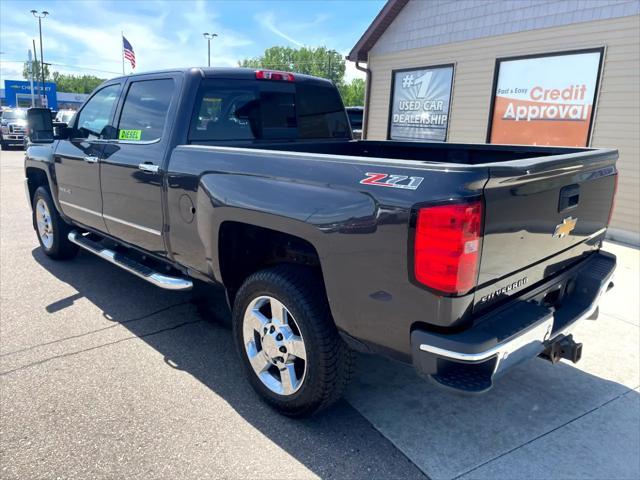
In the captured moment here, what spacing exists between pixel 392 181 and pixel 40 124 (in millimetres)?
4020

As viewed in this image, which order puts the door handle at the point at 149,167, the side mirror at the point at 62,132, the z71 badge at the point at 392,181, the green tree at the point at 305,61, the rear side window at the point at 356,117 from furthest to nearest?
the green tree at the point at 305,61 → the rear side window at the point at 356,117 → the side mirror at the point at 62,132 → the door handle at the point at 149,167 → the z71 badge at the point at 392,181

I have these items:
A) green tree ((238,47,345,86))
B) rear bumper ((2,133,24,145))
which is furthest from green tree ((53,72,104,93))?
rear bumper ((2,133,24,145))

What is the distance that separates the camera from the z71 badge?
2.10m

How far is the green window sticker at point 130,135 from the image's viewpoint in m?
3.93

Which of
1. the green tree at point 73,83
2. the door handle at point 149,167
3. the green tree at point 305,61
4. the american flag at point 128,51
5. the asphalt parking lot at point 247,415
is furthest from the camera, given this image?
the green tree at point 73,83

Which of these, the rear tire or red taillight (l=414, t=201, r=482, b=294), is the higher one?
red taillight (l=414, t=201, r=482, b=294)

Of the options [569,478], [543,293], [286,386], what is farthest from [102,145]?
[569,478]

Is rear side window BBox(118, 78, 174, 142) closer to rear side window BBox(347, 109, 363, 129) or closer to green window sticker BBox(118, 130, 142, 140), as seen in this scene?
green window sticker BBox(118, 130, 142, 140)

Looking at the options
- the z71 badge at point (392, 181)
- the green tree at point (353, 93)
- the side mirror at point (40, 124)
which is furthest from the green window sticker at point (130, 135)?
the green tree at point (353, 93)

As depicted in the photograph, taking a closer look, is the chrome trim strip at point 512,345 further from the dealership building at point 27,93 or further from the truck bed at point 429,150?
the dealership building at point 27,93

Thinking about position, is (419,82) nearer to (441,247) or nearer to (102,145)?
(102,145)

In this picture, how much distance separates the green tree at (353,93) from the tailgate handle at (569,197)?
62050 mm

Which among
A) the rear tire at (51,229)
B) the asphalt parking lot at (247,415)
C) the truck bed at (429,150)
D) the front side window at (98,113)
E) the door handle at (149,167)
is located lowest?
the asphalt parking lot at (247,415)

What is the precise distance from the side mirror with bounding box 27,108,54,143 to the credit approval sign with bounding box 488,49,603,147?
7.63m
